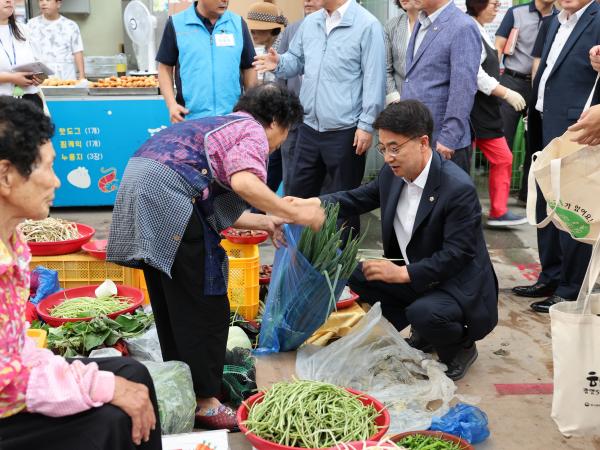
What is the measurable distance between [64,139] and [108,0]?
363 centimetres

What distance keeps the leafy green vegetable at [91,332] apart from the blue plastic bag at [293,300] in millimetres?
640

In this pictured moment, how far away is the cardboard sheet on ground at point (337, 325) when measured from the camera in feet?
12.6

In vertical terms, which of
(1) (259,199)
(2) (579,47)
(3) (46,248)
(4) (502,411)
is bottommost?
(4) (502,411)

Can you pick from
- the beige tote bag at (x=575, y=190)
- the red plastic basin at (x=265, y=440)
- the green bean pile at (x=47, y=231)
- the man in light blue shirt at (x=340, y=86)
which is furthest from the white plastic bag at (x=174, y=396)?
the man in light blue shirt at (x=340, y=86)

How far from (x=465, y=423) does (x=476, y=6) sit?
352 cm

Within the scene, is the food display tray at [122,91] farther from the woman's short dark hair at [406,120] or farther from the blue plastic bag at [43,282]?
the woman's short dark hair at [406,120]

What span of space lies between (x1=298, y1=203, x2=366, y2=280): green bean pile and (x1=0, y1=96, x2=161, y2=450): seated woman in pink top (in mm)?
1477

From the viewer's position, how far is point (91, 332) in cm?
363

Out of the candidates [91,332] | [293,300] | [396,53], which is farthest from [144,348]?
[396,53]

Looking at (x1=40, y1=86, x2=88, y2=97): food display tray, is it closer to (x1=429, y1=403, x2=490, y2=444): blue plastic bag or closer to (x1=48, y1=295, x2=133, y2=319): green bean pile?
(x1=48, y1=295, x2=133, y2=319): green bean pile

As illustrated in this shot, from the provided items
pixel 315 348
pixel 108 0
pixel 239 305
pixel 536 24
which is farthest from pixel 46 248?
pixel 108 0

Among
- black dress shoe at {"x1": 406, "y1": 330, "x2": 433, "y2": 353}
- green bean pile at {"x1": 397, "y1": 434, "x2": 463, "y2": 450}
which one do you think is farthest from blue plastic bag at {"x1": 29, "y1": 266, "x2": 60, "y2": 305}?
green bean pile at {"x1": 397, "y1": 434, "x2": 463, "y2": 450}

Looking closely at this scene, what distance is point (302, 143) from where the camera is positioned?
520 centimetres

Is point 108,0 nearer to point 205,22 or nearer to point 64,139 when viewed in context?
point 64,139
